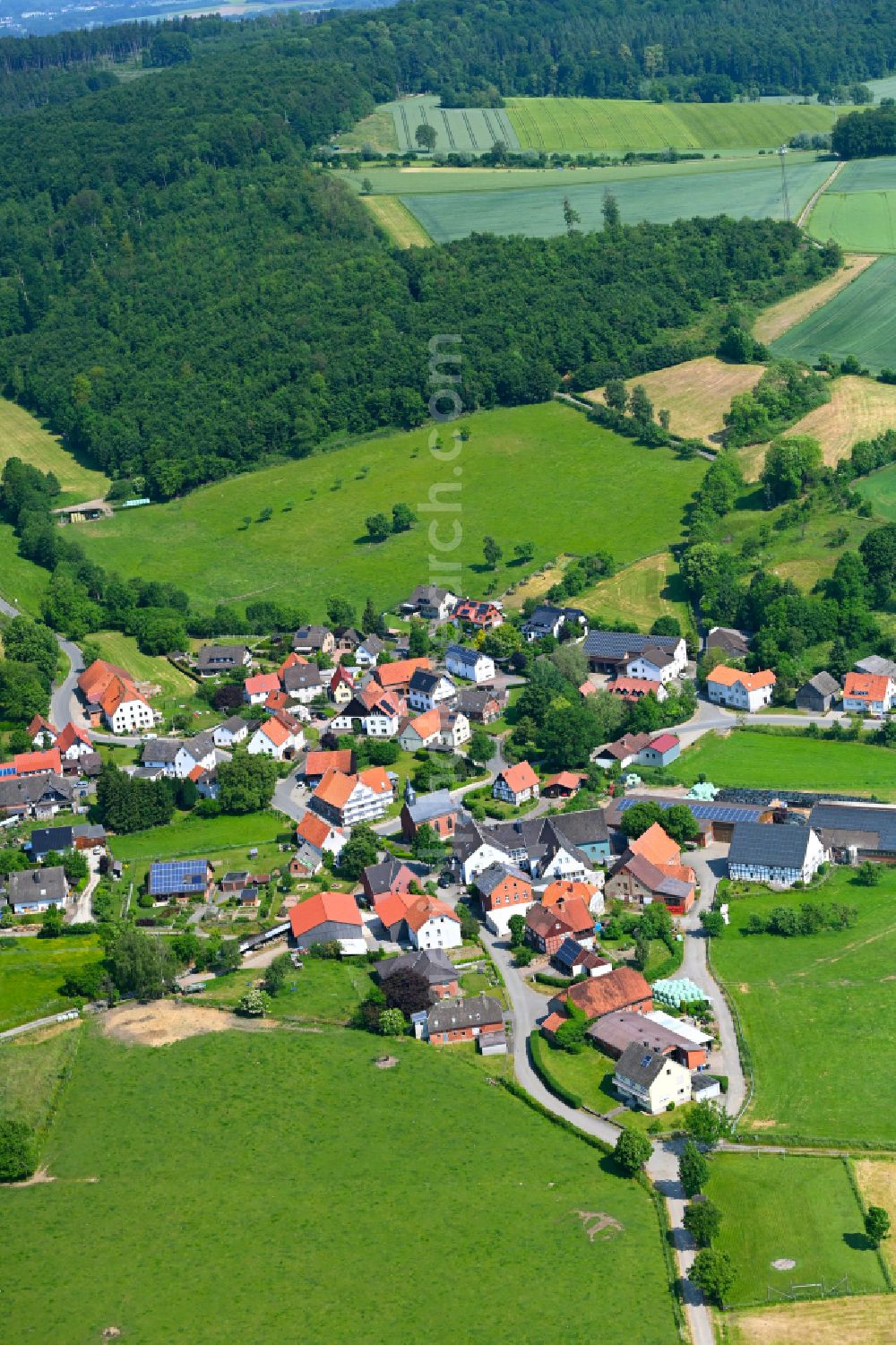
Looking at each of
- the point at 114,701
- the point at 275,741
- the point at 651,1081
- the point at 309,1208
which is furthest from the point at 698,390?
the point at 309,1208

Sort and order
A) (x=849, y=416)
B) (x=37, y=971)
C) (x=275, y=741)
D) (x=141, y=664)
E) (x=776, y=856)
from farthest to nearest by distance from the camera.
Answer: (x=849, y=416)
(x=141, y=664)
(x=275, y=741)
(x=776, y=856)
(x=37, y=971)

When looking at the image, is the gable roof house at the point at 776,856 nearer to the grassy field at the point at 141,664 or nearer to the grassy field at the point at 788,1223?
the grassy field at the point at 788,1223

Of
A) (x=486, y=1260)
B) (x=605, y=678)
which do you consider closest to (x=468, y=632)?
(x=605, y=678)

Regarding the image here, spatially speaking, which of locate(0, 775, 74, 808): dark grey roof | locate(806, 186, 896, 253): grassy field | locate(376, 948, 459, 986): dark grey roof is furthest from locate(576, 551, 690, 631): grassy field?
locate(806, 186, 896, 253): grassy field

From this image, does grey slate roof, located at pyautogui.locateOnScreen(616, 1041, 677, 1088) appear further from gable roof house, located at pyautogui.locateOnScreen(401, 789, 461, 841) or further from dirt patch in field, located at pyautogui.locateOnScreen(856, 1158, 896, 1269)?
gable roof house, located at pyautogui.locateOnScreen(401, 789, 461, 841)

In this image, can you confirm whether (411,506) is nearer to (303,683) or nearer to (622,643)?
(303,683)

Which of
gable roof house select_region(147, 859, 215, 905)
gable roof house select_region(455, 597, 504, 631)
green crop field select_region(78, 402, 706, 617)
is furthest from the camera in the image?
green crop field select_region(78, 402, 706, 617)
